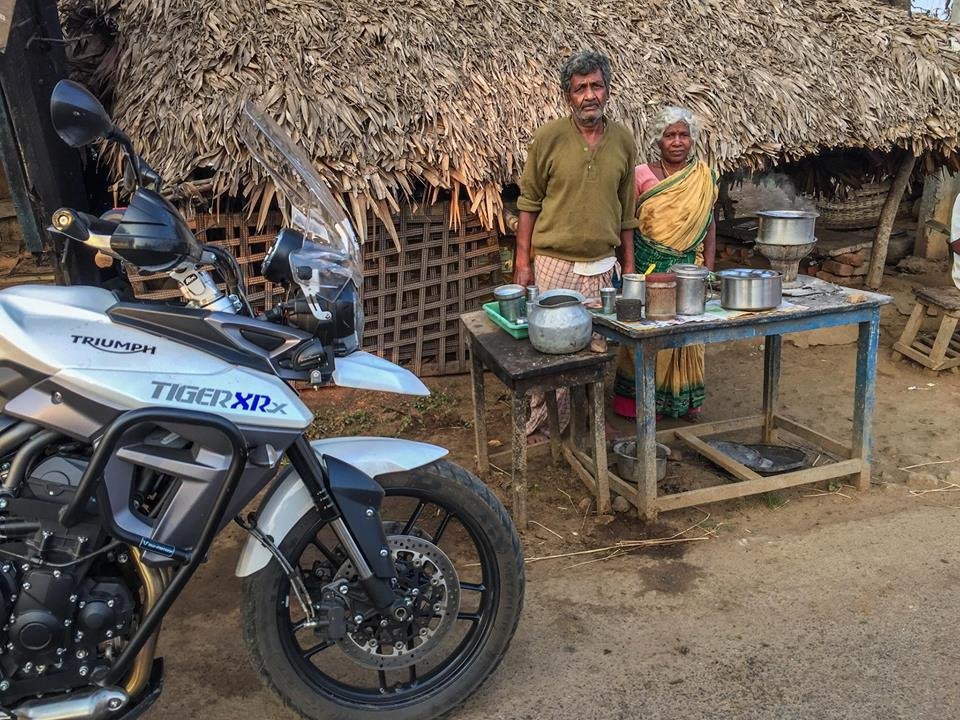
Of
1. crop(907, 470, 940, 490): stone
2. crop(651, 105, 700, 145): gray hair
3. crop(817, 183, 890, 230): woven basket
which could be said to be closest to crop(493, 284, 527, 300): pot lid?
crop(651, 105, 700, 145): gray hair

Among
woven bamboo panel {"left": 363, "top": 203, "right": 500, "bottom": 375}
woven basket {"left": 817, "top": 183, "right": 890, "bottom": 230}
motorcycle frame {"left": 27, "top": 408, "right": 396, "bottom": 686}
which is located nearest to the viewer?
motorcycle frame {"left": 27, "top": 408, "right": 396, "bottom": 686}

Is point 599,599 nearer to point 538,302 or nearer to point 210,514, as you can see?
point 538,302

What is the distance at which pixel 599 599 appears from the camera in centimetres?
288

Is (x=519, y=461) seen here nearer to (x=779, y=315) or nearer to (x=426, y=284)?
(x=779, y=315)

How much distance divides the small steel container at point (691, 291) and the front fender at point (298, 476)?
5.14 ft

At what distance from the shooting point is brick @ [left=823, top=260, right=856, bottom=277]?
691cm

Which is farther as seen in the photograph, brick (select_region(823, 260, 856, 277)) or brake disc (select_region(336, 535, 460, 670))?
brick (select_region(823, 260, 856, 277))

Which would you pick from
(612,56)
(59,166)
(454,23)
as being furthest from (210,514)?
(612,56)

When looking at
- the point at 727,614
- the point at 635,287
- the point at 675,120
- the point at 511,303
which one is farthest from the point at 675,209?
the point at 727,614

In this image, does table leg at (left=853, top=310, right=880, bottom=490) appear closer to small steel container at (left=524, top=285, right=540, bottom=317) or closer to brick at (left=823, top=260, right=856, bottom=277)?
small steel container at (left=524, top=285, right=540, bottom=317)

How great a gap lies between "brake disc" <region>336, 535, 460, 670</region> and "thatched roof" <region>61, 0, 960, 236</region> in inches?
101

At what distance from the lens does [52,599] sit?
181 centimetres

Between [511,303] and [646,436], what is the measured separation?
2.74 ft

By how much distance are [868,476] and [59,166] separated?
4.19 m
